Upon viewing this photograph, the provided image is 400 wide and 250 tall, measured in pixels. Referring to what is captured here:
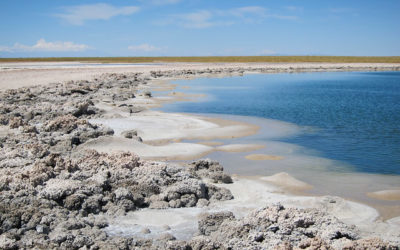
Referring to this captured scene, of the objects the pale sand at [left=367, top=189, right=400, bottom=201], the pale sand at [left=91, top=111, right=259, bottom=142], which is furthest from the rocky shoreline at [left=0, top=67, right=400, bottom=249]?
the pale sand at [left=91, top=111, right=259, bottom=142]

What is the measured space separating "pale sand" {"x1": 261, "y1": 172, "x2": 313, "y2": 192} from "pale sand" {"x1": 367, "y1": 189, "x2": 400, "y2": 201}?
50.0 inches

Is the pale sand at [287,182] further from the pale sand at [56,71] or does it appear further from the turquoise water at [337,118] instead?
the pale sand at [56,71]

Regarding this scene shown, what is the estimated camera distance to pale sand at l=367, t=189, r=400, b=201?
28.1 feet

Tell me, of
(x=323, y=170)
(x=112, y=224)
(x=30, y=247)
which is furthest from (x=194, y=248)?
(x=323, y=170)

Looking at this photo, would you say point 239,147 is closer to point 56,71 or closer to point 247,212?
point 247,212

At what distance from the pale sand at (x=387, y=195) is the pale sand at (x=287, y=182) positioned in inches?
50.0

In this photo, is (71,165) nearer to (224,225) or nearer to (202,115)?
(224,225)

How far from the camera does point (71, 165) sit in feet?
28.2

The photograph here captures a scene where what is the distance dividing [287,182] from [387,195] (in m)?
2.01

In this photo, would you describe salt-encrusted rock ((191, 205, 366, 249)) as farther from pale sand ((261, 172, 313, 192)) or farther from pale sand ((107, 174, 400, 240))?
pale sand ((261, 172, 313, 192))

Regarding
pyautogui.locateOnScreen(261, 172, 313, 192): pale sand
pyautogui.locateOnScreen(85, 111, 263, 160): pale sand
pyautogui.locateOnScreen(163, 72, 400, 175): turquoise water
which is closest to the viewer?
pyautogui.locateOnScreen(261, 172, 313, 192): pale sand

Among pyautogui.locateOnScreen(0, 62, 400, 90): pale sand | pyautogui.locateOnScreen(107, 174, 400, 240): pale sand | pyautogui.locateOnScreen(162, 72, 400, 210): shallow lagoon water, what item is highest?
pyautogui.locateOnScreen(0, 62, 400, 90): pale sand

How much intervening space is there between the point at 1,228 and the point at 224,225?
3174mm

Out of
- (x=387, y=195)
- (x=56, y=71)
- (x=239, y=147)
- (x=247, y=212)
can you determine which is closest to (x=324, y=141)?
(x=239, y=147)
